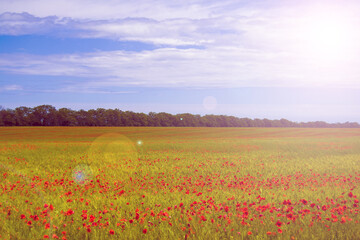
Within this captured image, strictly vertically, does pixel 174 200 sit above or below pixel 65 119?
below

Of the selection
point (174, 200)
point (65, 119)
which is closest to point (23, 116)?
point (65, 119)

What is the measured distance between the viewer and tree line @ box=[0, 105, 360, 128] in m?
54.1

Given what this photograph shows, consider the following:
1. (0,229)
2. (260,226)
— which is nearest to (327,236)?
(260,226)

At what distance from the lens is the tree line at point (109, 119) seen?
54094mm

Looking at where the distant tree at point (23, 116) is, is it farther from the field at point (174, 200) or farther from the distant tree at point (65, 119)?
the field at point (174, 200)

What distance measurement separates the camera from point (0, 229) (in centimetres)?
593

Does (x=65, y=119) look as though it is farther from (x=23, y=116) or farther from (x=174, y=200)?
(x=174, y=200)

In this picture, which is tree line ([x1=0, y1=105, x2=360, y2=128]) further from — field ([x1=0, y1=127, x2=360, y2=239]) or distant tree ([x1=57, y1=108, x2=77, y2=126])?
field ([x1=0, y1=127, x2=360, y2=239])

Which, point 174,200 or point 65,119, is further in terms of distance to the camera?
point 65,119

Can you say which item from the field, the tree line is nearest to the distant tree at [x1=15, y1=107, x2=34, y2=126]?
the tree line

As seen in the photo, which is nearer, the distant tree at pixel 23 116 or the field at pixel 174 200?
the field at pixel 174 200

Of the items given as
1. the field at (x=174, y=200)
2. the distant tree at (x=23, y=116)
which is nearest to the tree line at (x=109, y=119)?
the distant tree at (x=23, y=116)

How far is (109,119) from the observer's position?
59125 millimetres

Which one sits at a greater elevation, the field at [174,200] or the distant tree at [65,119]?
the distant tree at [65,119]
